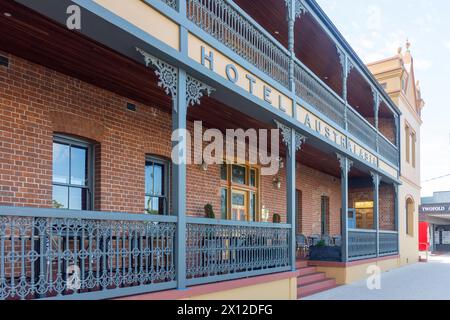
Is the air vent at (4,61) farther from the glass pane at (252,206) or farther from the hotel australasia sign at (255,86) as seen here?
the glass pane at (252,206)

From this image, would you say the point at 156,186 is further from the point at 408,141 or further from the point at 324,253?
the point at 408,141

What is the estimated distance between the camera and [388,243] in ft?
54.2

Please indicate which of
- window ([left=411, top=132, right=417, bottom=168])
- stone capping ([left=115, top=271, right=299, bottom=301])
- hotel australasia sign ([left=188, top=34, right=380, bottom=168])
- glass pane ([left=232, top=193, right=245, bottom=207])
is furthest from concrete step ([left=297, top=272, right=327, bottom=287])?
window ([left=411, top=132, right=417, bottom=168])

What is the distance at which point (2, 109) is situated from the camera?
6.06 meters

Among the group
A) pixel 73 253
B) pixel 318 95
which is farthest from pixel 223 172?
pixel 73 253

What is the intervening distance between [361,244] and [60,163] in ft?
30.6

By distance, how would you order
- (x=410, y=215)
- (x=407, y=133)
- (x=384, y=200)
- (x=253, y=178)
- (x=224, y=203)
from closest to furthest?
(x=224, y=203)
(x=253, y=178)
(x=384, y=200)
(x=407, y=133)
(x=410, y=215)

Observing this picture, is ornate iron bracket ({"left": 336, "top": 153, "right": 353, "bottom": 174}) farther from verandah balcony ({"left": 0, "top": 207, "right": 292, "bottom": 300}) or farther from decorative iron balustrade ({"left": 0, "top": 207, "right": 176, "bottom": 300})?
decorative iron balustrade ({"left": 0, "top": 207, "right": 176, "bottom": 300})

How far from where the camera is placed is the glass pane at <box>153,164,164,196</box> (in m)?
8.88

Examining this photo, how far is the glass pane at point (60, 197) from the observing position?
272 inches
